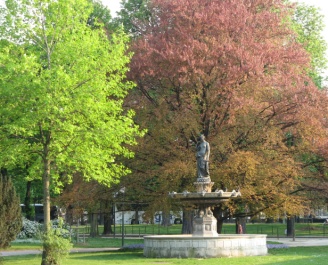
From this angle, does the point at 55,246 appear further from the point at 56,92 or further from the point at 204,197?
the point at 204,197

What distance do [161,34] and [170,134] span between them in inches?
224

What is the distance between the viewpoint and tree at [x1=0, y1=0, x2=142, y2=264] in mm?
21797

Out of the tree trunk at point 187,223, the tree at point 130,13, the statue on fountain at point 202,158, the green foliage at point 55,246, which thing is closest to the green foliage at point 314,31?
the tree at point 130,13

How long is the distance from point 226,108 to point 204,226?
6.59 metres

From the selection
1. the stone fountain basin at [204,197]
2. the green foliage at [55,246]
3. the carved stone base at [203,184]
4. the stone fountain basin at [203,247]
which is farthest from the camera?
the carved stone base at [203,184]

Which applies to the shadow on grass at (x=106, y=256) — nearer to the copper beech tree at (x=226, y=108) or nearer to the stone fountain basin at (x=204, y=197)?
the stone fountain basin at (x=204, y=197)

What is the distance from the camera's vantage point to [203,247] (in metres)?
24.6

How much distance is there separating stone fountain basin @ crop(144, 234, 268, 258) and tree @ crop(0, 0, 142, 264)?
379cm

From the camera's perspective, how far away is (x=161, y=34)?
33.0 meters

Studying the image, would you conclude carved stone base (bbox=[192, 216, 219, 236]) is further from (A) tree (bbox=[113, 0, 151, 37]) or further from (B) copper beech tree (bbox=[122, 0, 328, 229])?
(A) tree (bbox=[113, 0, 151, 37])

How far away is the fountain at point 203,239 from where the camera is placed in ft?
81.1

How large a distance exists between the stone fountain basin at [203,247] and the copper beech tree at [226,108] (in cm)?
425

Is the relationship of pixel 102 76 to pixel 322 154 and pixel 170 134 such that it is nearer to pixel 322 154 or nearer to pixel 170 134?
pixel 170 134

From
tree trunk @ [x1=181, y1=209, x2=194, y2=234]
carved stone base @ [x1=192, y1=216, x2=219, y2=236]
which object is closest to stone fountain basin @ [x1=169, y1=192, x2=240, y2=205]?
carved stone base @ [x1=192, y1=216, x2=219, y2=236]
